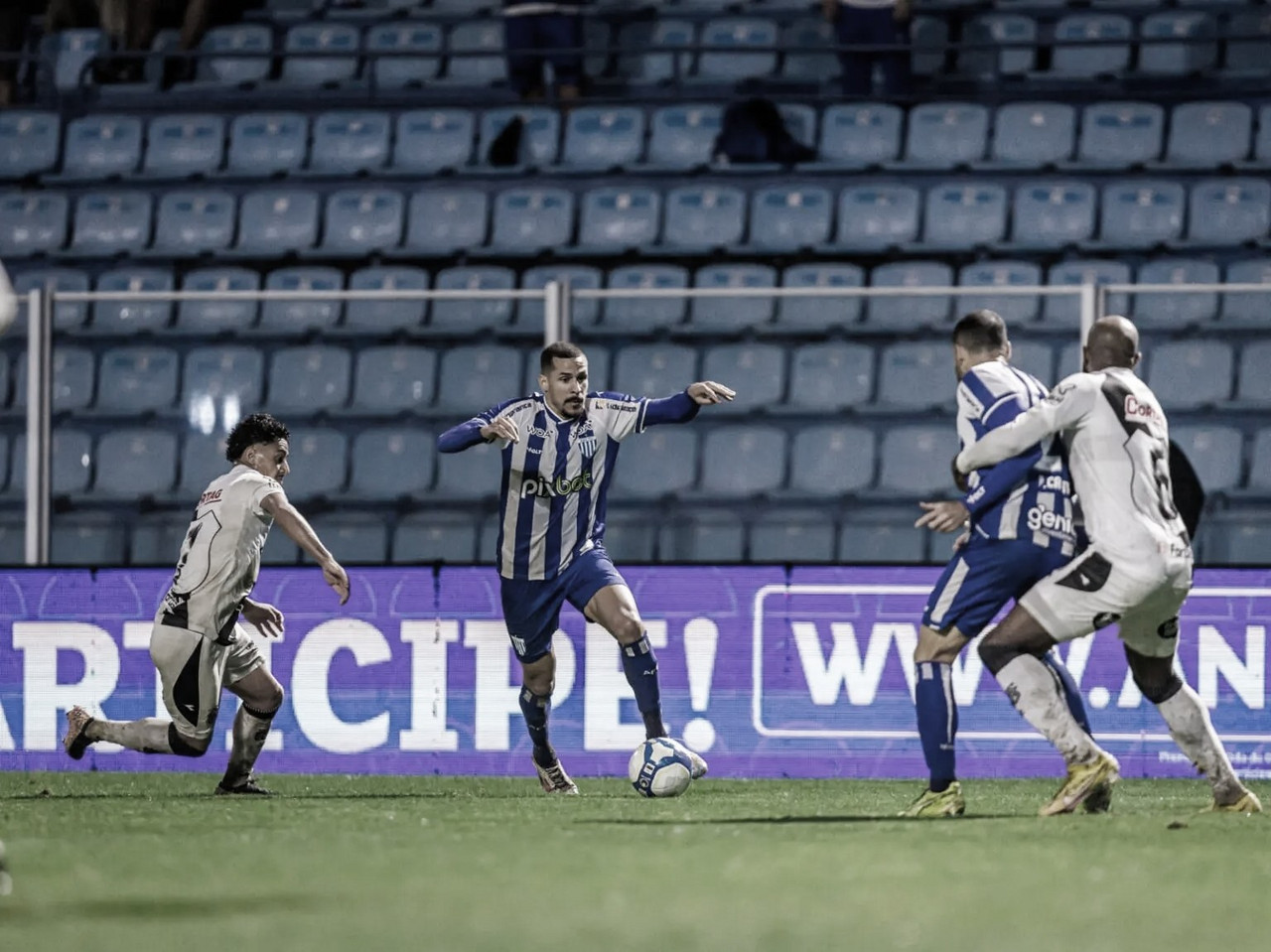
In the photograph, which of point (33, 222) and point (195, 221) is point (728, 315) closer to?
point (195, 221)

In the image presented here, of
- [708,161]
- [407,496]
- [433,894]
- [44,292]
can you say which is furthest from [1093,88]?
[433,894]

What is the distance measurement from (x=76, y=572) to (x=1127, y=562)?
5.78 metres

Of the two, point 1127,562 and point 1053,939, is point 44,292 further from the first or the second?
point 1053,939

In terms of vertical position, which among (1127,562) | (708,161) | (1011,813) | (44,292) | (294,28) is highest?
(294,28)

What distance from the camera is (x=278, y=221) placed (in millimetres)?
15016

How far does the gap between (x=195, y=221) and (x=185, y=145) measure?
1129mm

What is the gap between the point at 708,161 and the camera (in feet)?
49.1

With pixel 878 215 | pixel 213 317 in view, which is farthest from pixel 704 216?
pixel 213 317

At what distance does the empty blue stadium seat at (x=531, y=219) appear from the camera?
1442cm

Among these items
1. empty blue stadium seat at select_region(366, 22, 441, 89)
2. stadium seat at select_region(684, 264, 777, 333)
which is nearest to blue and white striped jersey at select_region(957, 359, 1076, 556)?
stadium seat at select_region(684, 264, 777, 333)

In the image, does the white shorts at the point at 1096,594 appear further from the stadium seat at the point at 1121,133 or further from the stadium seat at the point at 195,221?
the stadium seat at the point at 195,221

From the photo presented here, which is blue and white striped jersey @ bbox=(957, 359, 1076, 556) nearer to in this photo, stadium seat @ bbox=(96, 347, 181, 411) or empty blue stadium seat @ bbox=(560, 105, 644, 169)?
stadium seat @ bbox=(96, 347, 181, 411)

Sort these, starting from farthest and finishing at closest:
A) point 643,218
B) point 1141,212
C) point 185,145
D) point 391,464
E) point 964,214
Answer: point 185,145 < point 643,218 < point 964,214 < point 1141,212 < point 391,464

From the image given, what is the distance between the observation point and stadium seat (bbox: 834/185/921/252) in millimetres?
14047
